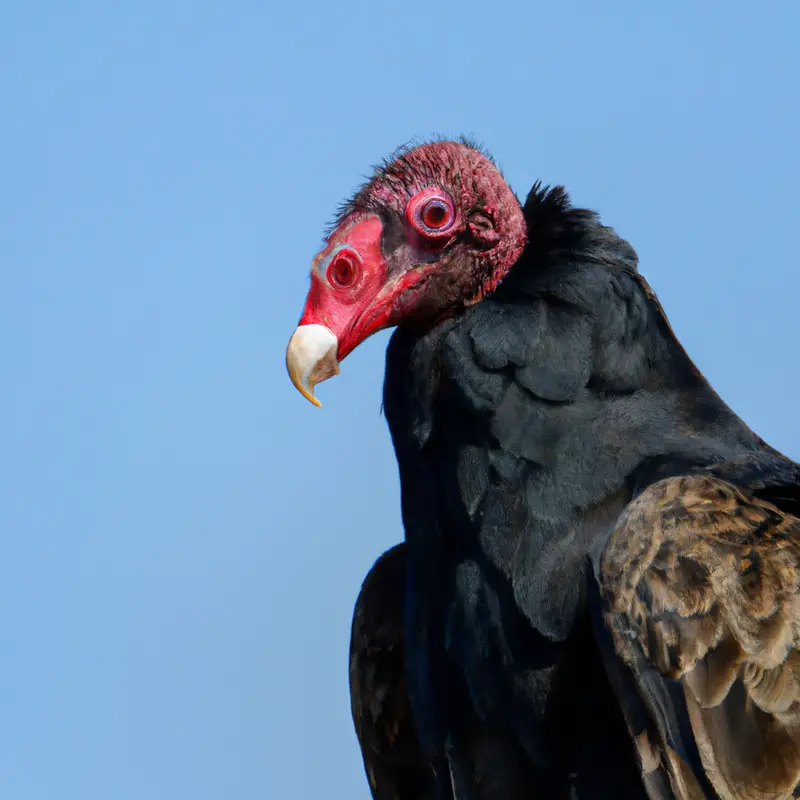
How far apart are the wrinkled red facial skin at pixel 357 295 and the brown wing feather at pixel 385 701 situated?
1.25 m

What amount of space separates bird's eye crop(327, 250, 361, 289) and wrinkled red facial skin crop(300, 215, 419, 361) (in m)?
0.01

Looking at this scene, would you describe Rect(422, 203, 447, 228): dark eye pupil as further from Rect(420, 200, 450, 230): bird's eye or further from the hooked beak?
the hooked beak

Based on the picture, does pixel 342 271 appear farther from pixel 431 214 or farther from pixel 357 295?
pixel 431 214

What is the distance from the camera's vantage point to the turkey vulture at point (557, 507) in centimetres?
455

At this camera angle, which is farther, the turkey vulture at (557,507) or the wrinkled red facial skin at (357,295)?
the wrinkled red facial skin at (357,295)

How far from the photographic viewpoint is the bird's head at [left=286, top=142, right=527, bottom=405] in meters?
5.14

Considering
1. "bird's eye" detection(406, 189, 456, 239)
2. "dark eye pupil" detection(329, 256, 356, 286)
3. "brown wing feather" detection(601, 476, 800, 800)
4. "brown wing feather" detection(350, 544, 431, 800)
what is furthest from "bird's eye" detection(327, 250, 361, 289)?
"brown wing feather" detection(350, 544, 431, 800)

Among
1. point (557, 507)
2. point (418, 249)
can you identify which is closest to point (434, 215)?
point (418, 249)

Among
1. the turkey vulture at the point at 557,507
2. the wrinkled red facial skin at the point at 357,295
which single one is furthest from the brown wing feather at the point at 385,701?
the wrinkled red facial skin at the point at 357,295

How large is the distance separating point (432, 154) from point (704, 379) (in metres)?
1.24

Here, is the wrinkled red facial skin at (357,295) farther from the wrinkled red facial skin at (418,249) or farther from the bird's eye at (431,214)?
the bird's eye at (431,214)

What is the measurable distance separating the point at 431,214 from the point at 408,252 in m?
0.16

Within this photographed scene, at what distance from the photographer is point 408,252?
17.5 ft

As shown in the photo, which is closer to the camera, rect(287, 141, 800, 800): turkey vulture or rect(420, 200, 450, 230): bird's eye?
rect(287, 141, 800, 800): turkey vulture
